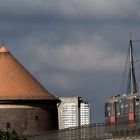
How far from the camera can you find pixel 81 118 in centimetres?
17762

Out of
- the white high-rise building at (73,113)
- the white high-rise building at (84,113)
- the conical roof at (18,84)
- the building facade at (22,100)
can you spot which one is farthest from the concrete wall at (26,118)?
the white high-rise building at (84,113)

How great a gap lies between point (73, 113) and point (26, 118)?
3255 inches

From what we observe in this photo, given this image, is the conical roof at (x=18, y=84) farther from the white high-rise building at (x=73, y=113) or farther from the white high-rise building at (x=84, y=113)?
the white high-rise building at (x=84, y=113)

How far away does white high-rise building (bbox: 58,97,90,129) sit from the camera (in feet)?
544

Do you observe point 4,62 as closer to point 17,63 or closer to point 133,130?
point 17,63

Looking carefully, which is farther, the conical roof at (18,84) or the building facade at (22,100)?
the conical roof at (18,84)

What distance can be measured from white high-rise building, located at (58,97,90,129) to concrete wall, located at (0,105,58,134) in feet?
215

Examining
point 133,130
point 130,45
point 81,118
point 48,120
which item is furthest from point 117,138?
point 81,118

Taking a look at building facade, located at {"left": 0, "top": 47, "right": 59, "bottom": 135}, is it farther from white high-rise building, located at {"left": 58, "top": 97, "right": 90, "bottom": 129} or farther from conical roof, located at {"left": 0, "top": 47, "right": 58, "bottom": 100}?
white high-rise building, located at {"left": 58, "top": 97, "right": 90, "bottom": 129}

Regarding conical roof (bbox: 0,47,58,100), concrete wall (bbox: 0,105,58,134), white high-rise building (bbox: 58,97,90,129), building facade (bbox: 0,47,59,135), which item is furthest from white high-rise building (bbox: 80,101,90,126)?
conical roof (bbox: 0,47,58,100)

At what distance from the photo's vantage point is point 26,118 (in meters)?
96.2

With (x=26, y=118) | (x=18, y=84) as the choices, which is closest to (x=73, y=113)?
(x=18, y=84)

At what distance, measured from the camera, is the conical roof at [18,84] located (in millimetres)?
95625

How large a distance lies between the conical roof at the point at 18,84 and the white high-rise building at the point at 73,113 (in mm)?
66234
